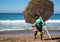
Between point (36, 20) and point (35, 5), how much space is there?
1.18m

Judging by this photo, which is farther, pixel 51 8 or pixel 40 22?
pixel 51 8

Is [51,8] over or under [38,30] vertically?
over

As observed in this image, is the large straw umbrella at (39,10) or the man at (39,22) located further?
the large straw umbrella at (39,10)

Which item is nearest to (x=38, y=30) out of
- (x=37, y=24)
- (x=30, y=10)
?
(x=37, y=24)

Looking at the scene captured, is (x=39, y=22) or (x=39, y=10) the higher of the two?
(x=39, y=10)

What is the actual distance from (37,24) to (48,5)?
1.48 meters

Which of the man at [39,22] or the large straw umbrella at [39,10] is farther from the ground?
the large straw umbrella at [39,10]

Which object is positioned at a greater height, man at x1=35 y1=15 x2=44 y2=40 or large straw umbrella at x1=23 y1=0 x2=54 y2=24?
large straw umbrella at x1=23 y1=0 x2=54 y2=24

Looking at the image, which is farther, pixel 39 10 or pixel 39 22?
pixel 39 10

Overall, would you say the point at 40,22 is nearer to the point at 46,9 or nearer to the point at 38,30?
the point at 38,30

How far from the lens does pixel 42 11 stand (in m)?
14.1

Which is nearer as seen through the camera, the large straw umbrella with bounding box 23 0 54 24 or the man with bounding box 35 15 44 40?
the man with bounding box 35 15 44 40

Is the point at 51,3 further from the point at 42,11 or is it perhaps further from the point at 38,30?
the point at 38,30

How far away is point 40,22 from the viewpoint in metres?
13.2
